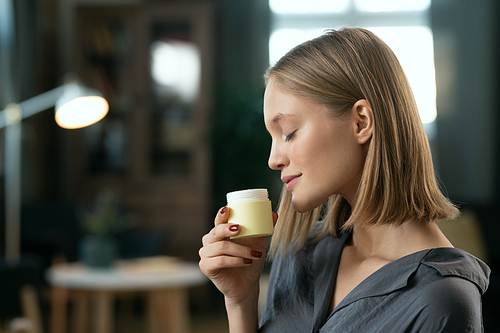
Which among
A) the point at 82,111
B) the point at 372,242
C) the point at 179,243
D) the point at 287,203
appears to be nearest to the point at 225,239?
the point at 287,203

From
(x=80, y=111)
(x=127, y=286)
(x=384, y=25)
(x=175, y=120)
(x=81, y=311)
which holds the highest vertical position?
(x=384, y=25)

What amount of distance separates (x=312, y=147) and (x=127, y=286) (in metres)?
2.18

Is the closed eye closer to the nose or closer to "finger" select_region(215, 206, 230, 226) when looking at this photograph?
the nose

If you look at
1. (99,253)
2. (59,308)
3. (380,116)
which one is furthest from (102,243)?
(380,116)

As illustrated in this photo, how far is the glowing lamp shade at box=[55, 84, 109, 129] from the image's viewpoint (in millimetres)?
2767

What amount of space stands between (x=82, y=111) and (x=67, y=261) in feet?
5.10

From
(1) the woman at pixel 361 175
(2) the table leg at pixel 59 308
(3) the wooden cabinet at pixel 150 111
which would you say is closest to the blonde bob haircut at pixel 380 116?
(1) the woman at pixel 361 175

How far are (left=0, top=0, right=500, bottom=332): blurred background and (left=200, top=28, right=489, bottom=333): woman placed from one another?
11.9 ft

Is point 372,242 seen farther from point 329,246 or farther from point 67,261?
point 67,261

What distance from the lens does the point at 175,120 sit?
15.6 ft

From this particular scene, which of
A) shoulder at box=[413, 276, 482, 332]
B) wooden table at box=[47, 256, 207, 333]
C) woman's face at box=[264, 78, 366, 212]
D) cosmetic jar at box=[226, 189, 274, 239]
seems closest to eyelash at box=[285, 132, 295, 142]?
woman's face at box=[264, 78, 366, 212]

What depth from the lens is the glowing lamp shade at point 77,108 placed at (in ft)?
9.08

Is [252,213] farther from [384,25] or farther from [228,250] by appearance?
[384,25]

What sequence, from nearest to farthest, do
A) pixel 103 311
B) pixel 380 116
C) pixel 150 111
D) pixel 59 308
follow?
pixel 380 116 → pixel 103 311 → pixel 59 308 → pixel 150 111
